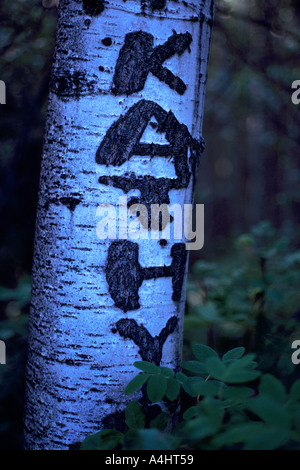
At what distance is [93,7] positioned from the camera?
1.30 metres

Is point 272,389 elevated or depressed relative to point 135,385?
elevated

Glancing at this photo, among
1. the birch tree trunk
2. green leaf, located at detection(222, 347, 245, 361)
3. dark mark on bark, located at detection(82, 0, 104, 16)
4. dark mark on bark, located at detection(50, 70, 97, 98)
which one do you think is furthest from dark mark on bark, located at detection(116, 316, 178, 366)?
dark mark on bark, located at detection(82, 0, 104, 16)

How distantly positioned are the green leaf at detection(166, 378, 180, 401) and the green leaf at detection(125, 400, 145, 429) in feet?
0.43

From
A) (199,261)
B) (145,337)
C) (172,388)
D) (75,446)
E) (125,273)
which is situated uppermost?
(125,273)

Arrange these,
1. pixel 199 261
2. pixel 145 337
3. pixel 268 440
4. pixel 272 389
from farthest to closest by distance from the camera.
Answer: pixel 199 261
pixel 145 337
pixel 272 389
pixel 268 440

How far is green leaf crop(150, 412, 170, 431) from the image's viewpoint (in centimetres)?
129

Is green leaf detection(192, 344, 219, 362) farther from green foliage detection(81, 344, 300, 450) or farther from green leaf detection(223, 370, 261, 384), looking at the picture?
green leaf detection(223, 370, 261, 384)

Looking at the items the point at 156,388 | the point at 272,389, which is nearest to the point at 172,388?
the point at 156,388

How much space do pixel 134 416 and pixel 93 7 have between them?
4.53 feet

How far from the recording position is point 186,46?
1.37 m

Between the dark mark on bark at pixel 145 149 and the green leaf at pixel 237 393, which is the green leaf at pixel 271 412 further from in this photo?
the dark mark on bark at pixel 145 149

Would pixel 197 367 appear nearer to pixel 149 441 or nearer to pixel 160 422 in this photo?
pixel 160 422

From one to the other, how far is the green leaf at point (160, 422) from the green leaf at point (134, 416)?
6 cm
